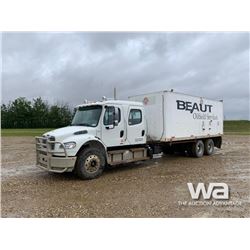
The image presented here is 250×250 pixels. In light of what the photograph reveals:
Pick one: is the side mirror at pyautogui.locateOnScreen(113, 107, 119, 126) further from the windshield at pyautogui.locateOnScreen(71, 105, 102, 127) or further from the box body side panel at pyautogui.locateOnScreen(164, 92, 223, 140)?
the box body side panel at pyautogui.locateOnScreen(164, 92, 223, 140)

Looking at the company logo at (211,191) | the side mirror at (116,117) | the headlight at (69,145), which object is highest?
the side mirror at (116,117)

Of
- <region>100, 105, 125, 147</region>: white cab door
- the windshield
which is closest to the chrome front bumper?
the windshield

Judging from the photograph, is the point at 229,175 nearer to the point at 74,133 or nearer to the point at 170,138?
the point at 170,138

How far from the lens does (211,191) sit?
22.1 ft

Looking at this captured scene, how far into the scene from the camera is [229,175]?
331 inches

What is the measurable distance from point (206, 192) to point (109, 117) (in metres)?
3.72

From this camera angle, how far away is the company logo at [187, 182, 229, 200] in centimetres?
624

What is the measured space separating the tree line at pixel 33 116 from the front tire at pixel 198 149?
4565cm

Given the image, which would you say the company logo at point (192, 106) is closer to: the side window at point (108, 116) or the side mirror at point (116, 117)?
the side mirror at point (116, 117)

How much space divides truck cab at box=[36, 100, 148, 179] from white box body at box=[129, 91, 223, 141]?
0.68m

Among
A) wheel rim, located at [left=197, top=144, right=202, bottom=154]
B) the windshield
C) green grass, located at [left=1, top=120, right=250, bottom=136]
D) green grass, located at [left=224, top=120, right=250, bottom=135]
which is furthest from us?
green grass, located at [left=224, top=120, right=250, bottom=135]

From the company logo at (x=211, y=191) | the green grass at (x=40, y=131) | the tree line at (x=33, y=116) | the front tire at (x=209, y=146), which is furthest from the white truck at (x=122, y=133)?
the tree line at (x=33, y=116)

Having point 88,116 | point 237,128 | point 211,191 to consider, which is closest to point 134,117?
point 88,116

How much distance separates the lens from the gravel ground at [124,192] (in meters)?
5.20
